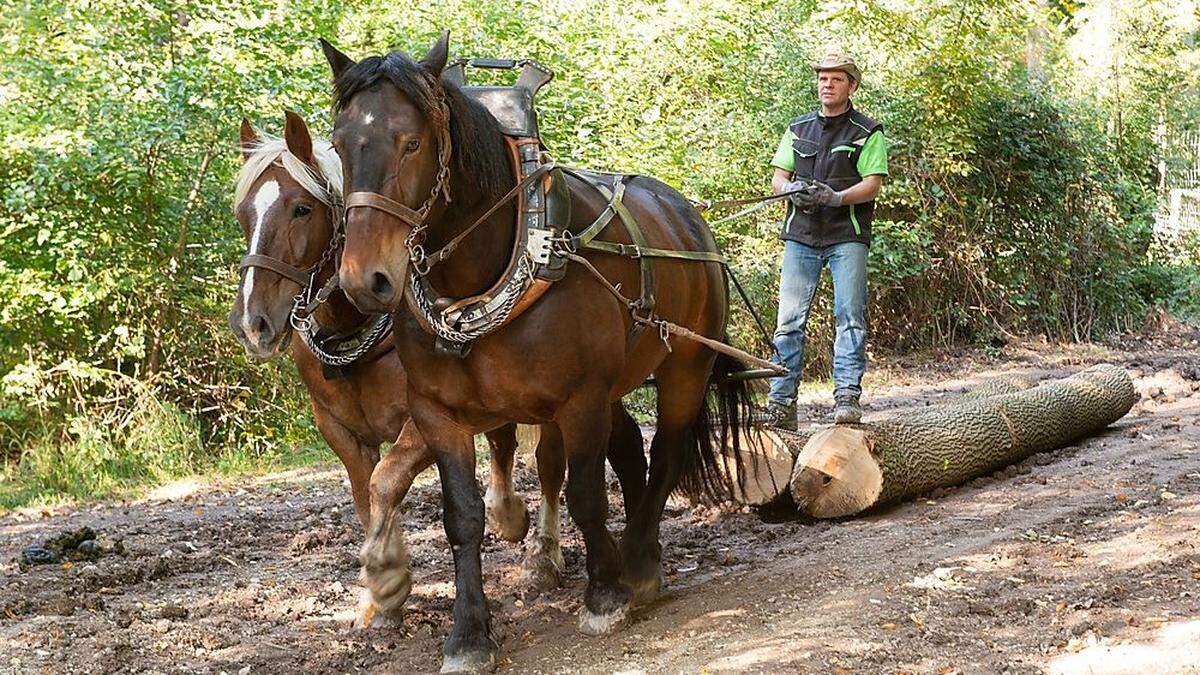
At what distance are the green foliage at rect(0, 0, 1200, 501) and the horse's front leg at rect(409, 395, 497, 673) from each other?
576cm

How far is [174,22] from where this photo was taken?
33.8 feet

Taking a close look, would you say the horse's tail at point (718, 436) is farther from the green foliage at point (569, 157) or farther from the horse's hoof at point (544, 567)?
the green foliage at point (569, 157)

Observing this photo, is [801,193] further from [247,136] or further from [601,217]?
[247,136]

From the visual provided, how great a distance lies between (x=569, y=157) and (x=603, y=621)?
294 inches

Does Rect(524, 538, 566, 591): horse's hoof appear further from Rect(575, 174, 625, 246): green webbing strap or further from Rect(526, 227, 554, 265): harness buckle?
Rect(526, 227, 554, 265): harness buckle

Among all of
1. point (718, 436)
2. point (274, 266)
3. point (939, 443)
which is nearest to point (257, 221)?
point (274, 266)

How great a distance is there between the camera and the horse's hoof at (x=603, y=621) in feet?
15.8

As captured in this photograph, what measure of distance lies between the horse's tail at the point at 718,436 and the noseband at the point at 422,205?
2327 mm

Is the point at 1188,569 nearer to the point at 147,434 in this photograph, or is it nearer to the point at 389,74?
the point at 389,74

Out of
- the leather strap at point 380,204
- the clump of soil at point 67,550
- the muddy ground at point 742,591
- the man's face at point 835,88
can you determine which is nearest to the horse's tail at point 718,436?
the muddy ground at point 742,591

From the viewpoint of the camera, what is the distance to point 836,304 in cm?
680

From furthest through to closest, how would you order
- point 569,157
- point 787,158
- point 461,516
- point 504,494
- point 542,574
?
point 569,157 < point 787,158 < point 504,494 < point 542,574 < point 461,516

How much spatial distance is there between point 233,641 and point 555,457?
159 centimetres

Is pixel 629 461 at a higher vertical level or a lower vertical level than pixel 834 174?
lower
